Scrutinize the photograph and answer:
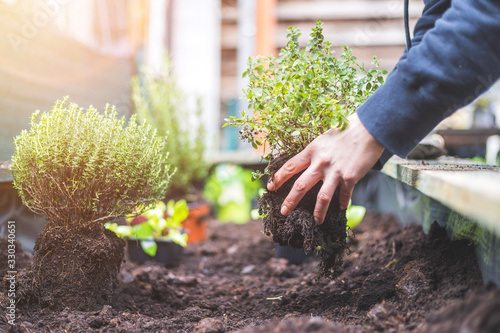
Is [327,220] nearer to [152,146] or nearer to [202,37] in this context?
[152,146]

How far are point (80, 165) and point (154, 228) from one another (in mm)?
1074

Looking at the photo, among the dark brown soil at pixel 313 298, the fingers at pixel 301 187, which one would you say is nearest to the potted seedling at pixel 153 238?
the dark brown soil at pixel 313 298

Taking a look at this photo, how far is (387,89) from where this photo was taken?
1140 millimetres

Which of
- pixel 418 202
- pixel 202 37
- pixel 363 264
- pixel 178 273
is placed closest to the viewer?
pixel 363 264

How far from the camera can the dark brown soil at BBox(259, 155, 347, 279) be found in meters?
1.39

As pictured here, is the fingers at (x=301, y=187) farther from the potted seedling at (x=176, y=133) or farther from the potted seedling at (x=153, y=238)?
the potted seedling at (x=176, y=133)

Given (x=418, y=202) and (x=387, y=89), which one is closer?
(x=387, y=89)

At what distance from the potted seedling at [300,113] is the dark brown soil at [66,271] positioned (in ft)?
2.21

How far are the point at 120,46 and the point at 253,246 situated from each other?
7.85ft

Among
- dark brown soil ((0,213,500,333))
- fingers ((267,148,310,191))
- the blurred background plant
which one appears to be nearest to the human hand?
fingers ((267,148,310,191))

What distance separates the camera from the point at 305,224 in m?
1.37

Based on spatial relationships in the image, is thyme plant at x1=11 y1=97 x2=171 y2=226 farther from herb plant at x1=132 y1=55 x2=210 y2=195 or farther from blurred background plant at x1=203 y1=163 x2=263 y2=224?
blurred background plant at x1=203 y1=163 x2=263 y2=224

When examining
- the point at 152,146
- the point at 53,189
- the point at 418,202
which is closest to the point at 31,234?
the point at 53,189

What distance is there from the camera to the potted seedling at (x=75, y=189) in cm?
140
